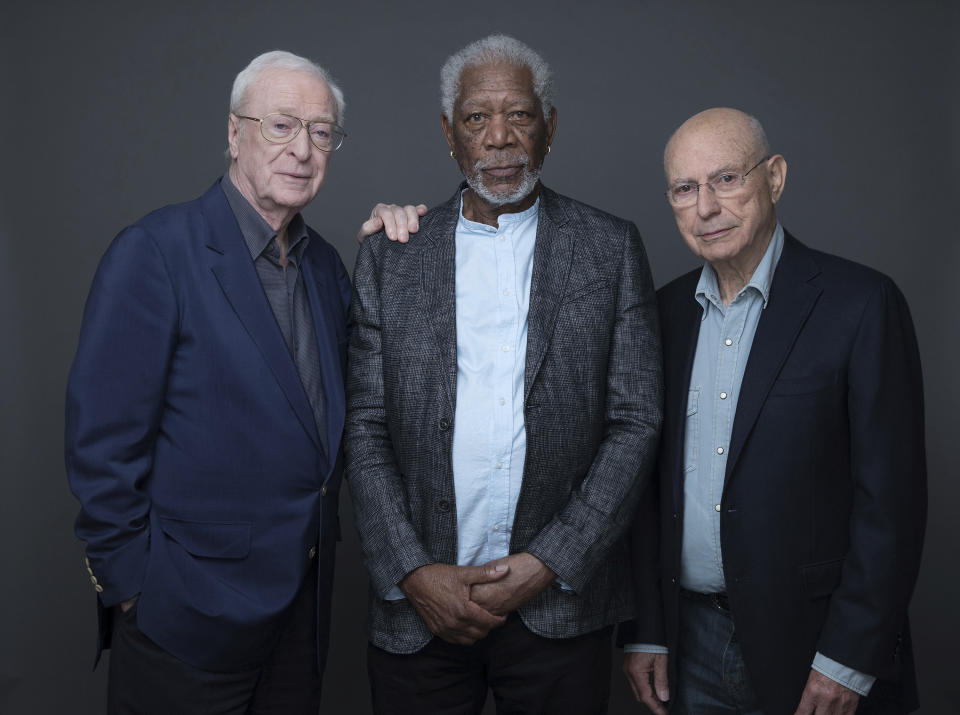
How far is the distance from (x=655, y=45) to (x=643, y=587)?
2322mm

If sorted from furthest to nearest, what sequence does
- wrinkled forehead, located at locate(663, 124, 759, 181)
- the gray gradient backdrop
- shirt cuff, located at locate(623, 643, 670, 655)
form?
the gray gradient backdrop → shirt cuff, located at locate(623, 643, 670, 655) → wrinkled forehead, located at locate(663, 124, 759, 181)

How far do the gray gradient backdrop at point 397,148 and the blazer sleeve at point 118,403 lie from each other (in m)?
1.67

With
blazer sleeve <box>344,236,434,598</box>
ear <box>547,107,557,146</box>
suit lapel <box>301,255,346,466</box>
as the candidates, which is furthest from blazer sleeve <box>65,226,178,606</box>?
ear <box>547,107,557,146</box>

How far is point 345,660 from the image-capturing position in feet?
12.7

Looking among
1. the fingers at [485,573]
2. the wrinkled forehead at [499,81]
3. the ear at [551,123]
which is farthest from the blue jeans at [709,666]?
the wrinkled forehead at [499,81]

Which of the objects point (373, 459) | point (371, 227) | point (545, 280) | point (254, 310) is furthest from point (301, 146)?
point (373, 459)

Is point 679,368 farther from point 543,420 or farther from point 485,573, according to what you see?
point 485,573

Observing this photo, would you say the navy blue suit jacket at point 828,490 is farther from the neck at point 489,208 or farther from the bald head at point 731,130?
the neck at point 489,208

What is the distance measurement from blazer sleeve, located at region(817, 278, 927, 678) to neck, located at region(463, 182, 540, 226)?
2.97 ft

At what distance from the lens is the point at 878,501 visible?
212cm

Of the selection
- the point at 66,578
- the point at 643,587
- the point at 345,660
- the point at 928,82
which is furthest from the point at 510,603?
the point at 928,82

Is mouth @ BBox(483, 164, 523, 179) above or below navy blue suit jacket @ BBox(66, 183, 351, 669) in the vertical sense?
above

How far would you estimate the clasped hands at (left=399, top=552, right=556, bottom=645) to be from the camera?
88.2 inches

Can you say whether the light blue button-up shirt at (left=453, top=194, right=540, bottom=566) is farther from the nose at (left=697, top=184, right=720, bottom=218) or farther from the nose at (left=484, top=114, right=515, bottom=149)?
the nose at (left=697, top=184, right=720, bottom=218)
